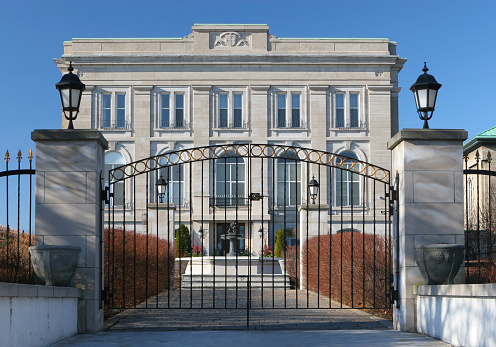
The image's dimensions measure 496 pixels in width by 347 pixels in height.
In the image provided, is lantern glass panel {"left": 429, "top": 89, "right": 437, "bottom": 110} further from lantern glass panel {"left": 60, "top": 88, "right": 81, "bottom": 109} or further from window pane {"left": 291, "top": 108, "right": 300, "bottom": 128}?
window pane {"left": 291, "top": 108, "right": 300, "bottom": 128}

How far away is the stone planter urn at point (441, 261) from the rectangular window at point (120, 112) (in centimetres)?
4114

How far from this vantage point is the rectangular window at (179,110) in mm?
50281

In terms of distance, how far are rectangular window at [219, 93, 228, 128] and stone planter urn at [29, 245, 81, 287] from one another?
40374 millimetres

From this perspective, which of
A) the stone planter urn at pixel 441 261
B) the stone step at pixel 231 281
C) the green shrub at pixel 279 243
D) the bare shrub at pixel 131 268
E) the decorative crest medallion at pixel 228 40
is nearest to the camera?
the stone planter urn at pixel 441 261

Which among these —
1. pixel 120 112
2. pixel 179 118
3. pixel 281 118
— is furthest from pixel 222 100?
pixel 120 112

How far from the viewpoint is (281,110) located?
50.7 m

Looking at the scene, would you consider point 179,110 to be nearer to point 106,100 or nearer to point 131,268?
point 106,100

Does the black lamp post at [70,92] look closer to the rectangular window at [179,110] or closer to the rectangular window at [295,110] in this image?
the rectangular window at [179,110]

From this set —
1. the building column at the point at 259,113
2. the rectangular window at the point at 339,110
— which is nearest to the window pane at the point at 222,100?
the building column at the point at 259,113

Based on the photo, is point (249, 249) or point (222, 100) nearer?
point (249, 249)

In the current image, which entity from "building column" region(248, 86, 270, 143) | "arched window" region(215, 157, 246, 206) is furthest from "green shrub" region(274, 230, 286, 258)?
"building column" region(248, 86, 270, 143)

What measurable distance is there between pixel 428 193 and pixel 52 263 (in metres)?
5.48

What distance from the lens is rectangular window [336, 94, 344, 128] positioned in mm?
50469

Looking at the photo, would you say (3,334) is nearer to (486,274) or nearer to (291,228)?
(486,274)
